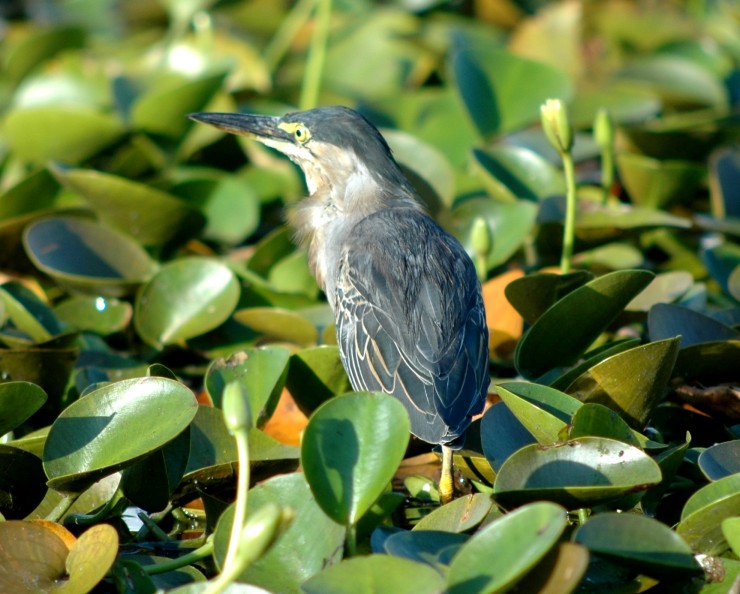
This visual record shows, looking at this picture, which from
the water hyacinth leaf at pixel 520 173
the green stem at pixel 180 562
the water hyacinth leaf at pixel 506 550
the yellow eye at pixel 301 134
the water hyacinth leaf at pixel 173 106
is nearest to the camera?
the water hyacinth leaf at pixel 506 550

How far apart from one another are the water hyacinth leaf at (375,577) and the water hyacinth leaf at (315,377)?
121 cm

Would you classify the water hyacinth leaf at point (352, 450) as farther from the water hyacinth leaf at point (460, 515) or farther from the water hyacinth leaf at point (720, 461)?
the water hyacinth leaf at point (720, 461)

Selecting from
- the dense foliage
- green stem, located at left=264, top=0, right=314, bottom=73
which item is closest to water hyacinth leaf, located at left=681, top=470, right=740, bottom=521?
the dense foliage

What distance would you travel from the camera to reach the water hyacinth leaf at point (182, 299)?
151 inches

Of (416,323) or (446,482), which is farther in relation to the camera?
(416,323)

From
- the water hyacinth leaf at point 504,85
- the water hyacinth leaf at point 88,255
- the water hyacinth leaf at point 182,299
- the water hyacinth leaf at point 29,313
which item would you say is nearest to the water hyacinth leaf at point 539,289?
the water hyacinth leaf at point 182,299

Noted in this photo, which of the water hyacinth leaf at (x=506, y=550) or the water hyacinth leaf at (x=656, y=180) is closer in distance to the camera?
the water hyacinth leaf at (x=506, y=550)

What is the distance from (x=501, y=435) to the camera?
296 cm

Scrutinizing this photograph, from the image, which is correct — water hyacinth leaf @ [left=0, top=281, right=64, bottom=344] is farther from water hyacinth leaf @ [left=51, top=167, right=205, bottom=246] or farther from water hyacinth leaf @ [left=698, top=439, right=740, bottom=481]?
water hyacinth leaf @ [left=698, top=439, right=740, bottom=481]

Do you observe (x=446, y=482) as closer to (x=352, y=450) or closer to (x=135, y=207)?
(x=352, y=450)

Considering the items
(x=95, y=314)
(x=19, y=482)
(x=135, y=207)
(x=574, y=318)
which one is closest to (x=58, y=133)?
(x=135, y=207)

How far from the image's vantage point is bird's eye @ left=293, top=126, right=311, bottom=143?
14.2 ft

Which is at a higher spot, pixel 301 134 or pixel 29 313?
pixel 301 134

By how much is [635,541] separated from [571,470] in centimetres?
31
